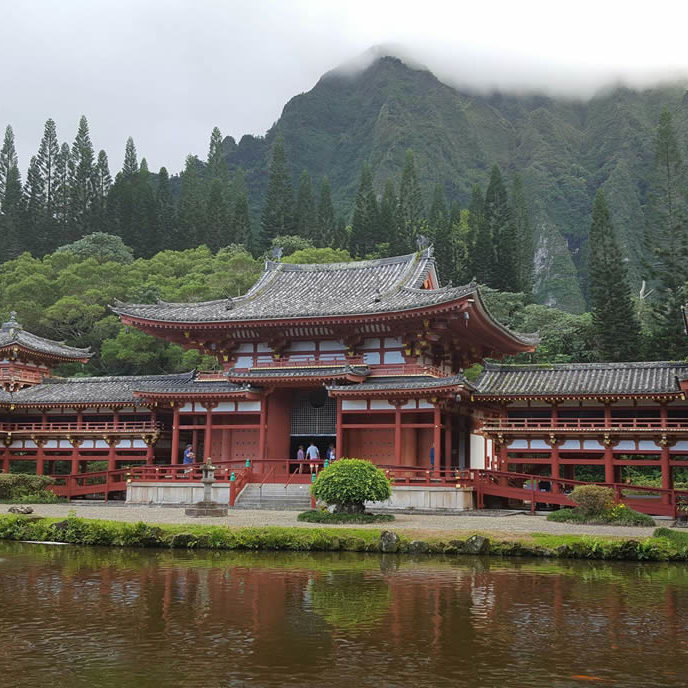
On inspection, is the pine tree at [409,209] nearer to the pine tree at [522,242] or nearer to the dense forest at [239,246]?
the dense forest at [239,246]

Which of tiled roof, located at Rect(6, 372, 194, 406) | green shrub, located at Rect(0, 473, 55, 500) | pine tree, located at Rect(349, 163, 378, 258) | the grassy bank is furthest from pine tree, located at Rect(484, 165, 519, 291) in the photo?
the grassy bank

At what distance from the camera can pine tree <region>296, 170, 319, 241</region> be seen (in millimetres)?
89062

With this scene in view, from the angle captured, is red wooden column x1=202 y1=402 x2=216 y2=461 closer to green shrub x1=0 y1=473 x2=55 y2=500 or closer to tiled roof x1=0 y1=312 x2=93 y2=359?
green shrub x1=0 y1=473 x2=55 y2=500

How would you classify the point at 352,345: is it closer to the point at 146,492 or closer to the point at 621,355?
the point at 146,492

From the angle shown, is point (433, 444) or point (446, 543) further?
point (433, 444)

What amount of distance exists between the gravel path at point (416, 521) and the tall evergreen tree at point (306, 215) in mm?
61317

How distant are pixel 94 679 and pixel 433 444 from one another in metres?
25.4

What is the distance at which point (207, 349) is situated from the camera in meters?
37.6

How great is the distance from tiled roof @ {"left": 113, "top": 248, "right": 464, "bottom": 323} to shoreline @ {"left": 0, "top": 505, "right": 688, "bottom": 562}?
1385 cm

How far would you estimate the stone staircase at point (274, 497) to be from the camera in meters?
30.4

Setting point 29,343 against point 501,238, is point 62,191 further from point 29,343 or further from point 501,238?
point 29,343

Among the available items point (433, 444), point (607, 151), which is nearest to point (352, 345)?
point (433, 444)

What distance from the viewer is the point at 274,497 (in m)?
31.2

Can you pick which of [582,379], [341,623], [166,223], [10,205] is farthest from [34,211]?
[341,623]
